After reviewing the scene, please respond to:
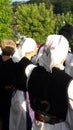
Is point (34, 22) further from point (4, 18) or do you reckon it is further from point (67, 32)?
point (67, 32)

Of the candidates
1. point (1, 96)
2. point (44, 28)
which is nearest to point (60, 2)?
point (44, 28)

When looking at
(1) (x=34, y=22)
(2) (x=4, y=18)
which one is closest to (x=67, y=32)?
(2) (x=4, y=18)

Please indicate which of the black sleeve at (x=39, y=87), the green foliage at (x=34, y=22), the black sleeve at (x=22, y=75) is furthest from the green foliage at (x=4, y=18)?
the black sleeve at (x=39, y=87)

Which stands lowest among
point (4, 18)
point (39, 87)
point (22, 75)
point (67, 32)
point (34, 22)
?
point (34, 22)

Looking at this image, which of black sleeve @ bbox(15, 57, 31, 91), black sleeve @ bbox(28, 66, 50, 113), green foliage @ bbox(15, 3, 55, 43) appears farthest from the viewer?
green foliage @ bbox(15, 3, 55, 43)

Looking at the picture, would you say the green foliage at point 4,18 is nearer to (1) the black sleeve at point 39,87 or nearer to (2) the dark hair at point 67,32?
(2) the dark hair at point 67,32

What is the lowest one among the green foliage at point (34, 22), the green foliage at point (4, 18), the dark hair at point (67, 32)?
the green foliage at point (34, 22)

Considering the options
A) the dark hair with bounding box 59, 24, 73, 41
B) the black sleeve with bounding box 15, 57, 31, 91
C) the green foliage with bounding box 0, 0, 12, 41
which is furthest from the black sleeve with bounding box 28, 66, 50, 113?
the green foliage with bounding box 0, 0, 12, 41

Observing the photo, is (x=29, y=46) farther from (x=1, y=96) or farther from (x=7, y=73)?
(x=1, y=96)

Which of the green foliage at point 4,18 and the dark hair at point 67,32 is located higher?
the dark hair at point 67,32

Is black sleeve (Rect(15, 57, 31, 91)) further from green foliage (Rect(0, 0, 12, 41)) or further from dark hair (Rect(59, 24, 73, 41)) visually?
green foliage (Rect(0, 0, 12, 41))

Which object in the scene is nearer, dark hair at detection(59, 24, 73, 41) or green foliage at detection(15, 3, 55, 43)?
dark hair at detection(59, 24, 73, 41)

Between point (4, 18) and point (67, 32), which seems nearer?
point (67, 32)

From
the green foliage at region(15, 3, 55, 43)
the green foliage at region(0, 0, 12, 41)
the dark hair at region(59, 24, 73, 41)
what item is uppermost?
the dark hair at region(59, 24, 73, 41)
